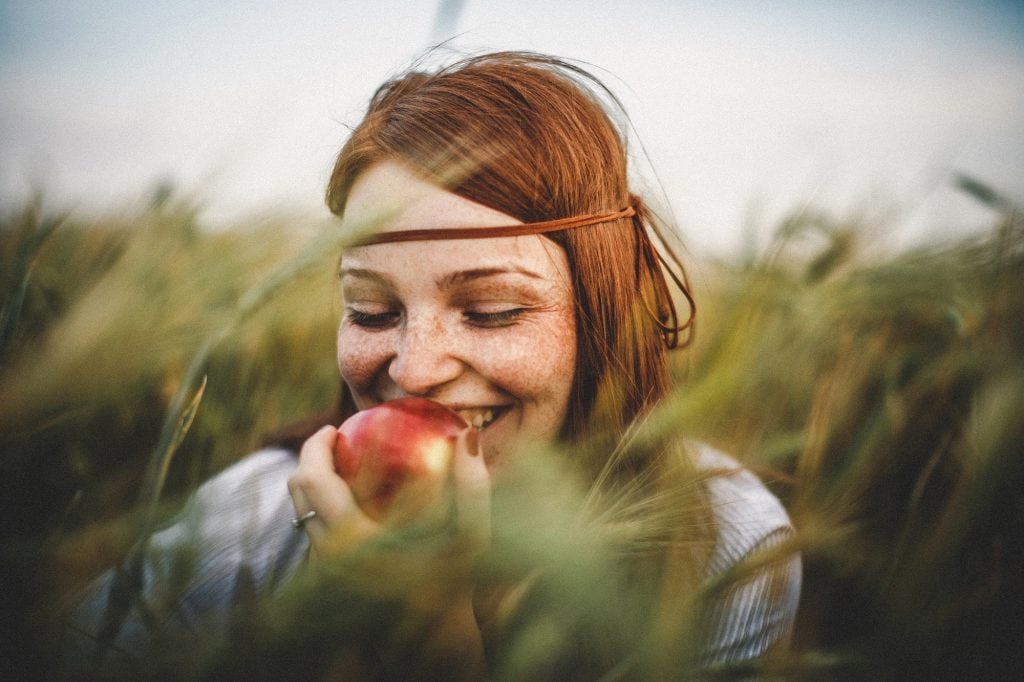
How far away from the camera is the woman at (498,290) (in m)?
1.02

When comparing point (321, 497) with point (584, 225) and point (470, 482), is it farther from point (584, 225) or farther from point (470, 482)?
point (584, 225)

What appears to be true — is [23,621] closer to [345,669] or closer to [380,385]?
[345,669]

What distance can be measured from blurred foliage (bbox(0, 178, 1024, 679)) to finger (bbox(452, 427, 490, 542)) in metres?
0.10

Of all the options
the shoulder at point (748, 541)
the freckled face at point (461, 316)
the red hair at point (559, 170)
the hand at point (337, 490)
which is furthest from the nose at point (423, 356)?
the shoulder at point (748, 541)

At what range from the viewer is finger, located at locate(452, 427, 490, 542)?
2.72ft

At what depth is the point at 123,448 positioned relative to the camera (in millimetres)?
1149

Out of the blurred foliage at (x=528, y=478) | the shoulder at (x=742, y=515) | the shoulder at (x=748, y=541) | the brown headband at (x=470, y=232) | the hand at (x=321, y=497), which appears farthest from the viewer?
the shoulder at (x=742, y=515)

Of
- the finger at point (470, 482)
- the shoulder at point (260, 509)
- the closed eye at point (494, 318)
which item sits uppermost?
the closed eye at point (494, 318)

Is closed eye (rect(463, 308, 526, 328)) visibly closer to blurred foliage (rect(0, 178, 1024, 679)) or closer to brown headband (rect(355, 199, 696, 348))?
brown headband (rect(355, 199, 696, 348))

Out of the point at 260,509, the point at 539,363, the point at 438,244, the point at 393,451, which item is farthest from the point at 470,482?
the point at 260,509

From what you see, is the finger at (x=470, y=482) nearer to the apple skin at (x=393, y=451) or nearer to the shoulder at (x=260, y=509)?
the apple skin at (x=393, y=451)

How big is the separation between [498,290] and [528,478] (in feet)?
1.49

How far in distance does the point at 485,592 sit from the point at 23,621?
59 centimetres

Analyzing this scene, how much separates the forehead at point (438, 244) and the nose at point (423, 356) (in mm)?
83
